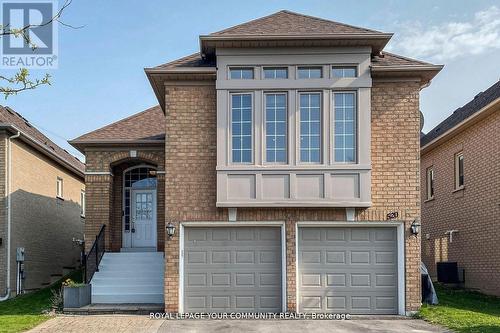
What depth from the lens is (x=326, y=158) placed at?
12.0 metres

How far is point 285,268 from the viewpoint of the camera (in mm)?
12180

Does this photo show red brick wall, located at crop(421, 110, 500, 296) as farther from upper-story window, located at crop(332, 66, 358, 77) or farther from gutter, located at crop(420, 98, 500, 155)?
upper-story window, located at crop(332, 66, 358, 77)

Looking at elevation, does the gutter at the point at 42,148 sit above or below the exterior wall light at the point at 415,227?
above

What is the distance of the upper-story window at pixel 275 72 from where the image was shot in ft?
40.4

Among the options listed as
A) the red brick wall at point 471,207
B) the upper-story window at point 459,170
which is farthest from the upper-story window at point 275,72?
the upper-story window at point 459,170

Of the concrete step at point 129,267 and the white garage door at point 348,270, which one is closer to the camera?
the white garage door at point 348,270

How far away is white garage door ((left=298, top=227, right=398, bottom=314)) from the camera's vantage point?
481 inches

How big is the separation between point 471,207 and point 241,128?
8.06 meters

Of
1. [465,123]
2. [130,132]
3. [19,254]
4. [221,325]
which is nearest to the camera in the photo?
[221,325]

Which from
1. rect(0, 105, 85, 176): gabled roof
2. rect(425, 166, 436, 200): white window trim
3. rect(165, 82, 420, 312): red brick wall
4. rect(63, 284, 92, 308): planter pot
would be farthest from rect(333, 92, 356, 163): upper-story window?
rect(0, 105, 85, 176): gabled roof

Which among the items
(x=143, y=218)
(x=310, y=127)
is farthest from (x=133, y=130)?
(x=310, y=127)

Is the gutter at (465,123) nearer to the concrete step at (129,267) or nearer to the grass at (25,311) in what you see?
the concrete step at (129,267)

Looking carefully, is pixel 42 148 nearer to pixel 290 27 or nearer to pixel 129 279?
pixel 129 279

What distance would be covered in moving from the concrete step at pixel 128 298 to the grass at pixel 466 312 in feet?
20.3
